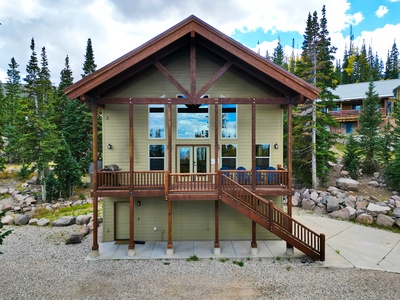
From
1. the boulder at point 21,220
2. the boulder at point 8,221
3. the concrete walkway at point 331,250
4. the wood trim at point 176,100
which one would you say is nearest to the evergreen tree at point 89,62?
the boulder at point 8,221

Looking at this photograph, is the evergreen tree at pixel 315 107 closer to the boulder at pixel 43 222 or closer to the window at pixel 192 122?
the window at pixel 192 122

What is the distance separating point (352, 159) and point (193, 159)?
62.9 ft

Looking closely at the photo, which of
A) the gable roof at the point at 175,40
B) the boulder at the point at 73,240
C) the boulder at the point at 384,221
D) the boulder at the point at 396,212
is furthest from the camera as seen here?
the boulder at the point at 396,212

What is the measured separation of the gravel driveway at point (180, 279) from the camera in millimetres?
7012

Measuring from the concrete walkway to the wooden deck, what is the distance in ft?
8.47

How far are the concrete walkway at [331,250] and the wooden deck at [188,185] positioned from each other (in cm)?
258

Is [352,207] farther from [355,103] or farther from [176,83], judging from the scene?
[355,103]

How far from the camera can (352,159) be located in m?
22.4

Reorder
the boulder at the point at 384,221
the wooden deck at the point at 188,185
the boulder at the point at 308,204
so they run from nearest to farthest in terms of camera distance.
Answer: the wooden deck at the point at 188,185 → the boulder at the point at 384,221 → the boulder at the point at 308,204

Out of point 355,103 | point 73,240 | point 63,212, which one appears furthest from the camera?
point 355,103

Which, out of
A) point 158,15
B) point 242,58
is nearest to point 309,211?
point 242,58

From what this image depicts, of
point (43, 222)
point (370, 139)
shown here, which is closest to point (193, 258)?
point (43, 222)

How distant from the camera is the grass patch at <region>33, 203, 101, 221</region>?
15.7 m

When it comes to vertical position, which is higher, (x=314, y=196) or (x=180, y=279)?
(x=314, y=196)
